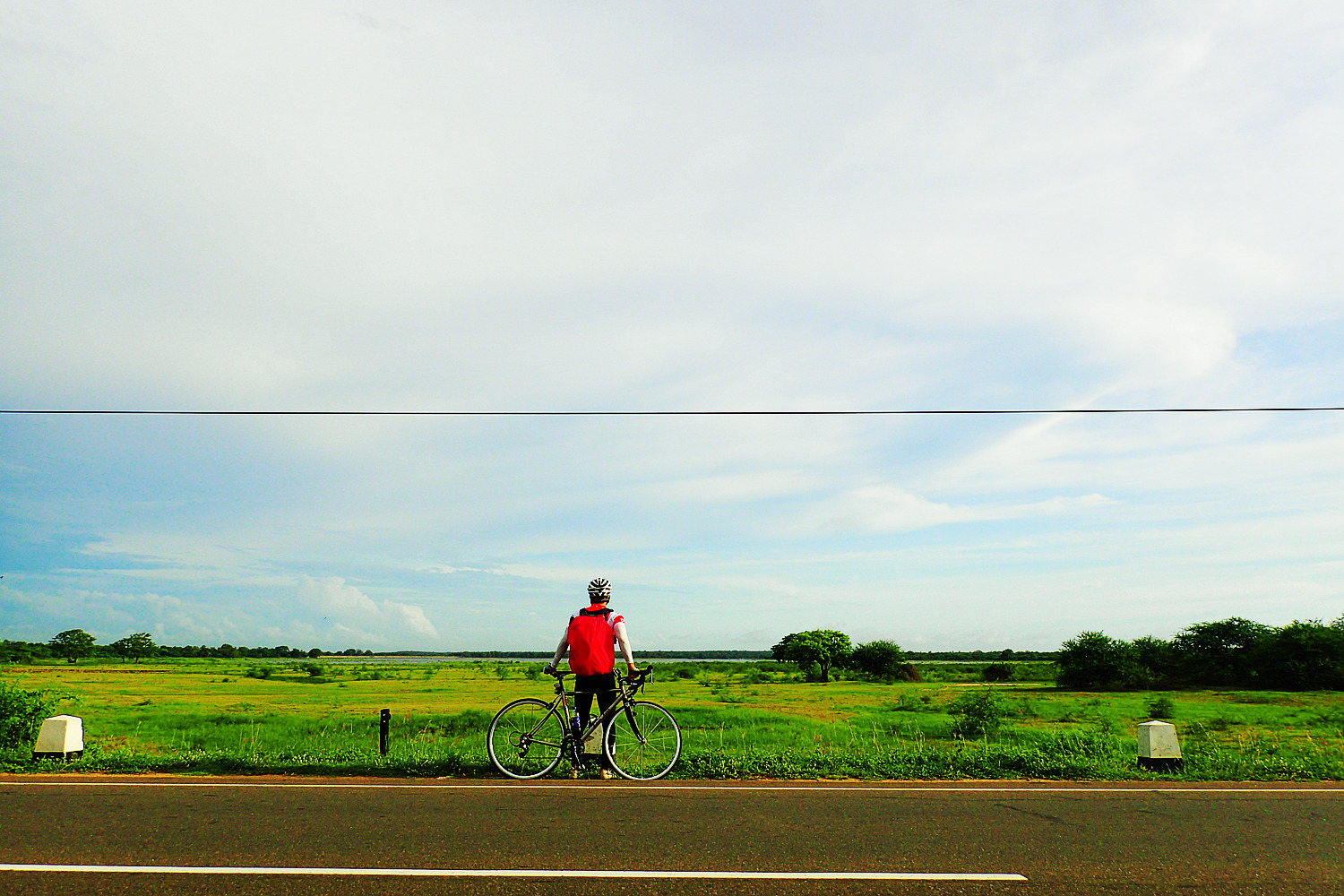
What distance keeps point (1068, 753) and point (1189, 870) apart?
21.9 ft

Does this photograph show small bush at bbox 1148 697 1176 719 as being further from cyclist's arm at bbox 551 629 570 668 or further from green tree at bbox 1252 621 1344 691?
cyclist's arm at bbox 551 629 570 668

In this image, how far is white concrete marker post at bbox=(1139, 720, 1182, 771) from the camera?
1129 cm

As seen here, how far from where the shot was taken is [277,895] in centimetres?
512

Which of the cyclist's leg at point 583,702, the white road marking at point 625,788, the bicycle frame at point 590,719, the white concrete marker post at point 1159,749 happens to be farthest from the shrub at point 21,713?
the white concrete marker post at point 1159,749

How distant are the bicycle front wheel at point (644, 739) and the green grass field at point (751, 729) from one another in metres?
0.48

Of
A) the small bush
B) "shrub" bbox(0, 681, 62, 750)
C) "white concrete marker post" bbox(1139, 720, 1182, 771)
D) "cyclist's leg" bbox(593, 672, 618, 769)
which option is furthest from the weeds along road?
the small bush

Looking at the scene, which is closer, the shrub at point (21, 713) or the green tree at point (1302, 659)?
the shrub at point (21, 713)

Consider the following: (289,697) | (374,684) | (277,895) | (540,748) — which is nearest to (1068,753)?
(540,748)

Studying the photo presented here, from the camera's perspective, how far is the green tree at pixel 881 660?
431ft

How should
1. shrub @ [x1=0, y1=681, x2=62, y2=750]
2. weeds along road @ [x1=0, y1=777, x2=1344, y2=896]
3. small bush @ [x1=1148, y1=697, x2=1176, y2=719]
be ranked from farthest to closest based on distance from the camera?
1. small bush @ [x1=1148, y1=697, x2=1176, y2=719]
2. shrub @ [x1=0, y1=681, x2=62, y2=750]
3. weeds along road @ [x1=0, y1=777, x2=1344, y2=896]

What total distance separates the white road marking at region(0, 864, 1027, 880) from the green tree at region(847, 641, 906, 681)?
430ft

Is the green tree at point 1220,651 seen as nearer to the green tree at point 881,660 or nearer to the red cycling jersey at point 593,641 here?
the green tree at point 881,660

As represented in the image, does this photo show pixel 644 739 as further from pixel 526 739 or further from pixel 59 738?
pixel 59 738

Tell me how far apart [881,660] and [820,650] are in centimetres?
1425
